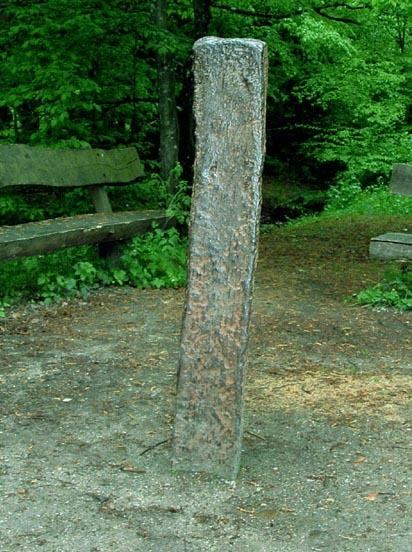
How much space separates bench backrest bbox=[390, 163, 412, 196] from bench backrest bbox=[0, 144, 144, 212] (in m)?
2.89

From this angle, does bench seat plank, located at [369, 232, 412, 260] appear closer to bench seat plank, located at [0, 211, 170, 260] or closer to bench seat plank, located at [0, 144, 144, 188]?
bench seat plank, located at [0, 211, 170, 260]

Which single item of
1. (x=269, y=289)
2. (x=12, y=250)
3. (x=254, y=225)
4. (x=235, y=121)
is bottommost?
(x=269, y=289)

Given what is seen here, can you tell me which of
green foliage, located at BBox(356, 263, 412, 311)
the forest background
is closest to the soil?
green foliage, located at BBox(356, 263, 412, 311)

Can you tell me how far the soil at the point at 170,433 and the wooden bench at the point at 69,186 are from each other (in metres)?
0.57

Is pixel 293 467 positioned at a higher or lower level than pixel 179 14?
lower

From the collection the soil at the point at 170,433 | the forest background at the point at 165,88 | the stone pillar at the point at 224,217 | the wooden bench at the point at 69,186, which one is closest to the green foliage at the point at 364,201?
the forest background at the point at 165,88

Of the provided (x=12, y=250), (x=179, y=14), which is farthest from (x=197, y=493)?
(x=179, y=14)

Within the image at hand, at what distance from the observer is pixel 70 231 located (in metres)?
6.88

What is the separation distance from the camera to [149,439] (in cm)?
426

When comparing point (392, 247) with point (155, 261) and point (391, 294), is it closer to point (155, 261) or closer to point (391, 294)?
point (391, 294)

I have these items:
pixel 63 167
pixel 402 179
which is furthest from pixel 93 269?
pixel 402 179

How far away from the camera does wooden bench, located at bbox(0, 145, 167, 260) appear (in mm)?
6600

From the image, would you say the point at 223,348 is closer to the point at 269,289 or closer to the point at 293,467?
the point at 293,467

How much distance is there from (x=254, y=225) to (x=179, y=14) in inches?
340
